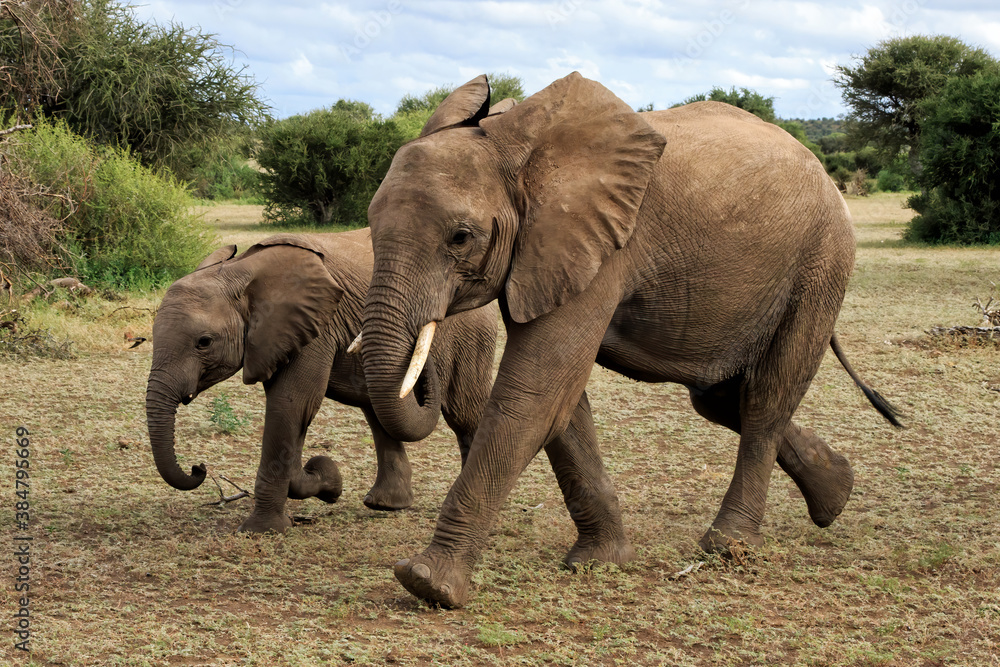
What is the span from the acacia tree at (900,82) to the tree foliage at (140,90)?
63.3 feet

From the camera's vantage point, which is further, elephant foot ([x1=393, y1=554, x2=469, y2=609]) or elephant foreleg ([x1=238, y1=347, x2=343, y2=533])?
elephant foreleg ([x1=238, y1=347, x2=343, y2=533])

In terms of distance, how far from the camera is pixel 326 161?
28.3m

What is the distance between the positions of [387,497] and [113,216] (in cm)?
1126

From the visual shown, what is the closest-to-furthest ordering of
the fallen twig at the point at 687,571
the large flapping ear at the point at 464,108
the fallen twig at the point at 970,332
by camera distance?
the large flapping ear at the point at 464,108 → the fallen twig at the point at 687,571 → the fallen twig at the point at 970,332

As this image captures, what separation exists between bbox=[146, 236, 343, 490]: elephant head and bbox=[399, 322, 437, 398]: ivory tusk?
1.61 metres

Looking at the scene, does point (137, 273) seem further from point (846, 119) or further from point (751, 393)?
point (846, 119)

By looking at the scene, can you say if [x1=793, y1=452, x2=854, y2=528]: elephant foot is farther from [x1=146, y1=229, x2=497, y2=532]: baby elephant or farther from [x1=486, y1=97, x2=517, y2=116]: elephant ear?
[x1=486, y1=97, x2=517, y2=116]: elephant ear

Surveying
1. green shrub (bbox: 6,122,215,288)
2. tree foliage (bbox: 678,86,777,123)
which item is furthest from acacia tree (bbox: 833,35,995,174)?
green shrub (bbox: 6,122,215,288)

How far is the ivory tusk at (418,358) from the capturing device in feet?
12.0

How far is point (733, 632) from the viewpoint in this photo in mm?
3992

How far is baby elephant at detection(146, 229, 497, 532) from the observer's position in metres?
5.05

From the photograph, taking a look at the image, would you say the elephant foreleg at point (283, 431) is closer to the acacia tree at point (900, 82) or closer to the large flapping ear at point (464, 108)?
the large flapping ear at point (464, 108)

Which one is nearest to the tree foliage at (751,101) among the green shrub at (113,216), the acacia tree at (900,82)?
the acacia tree at (900,82)

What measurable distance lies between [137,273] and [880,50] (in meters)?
26.1
